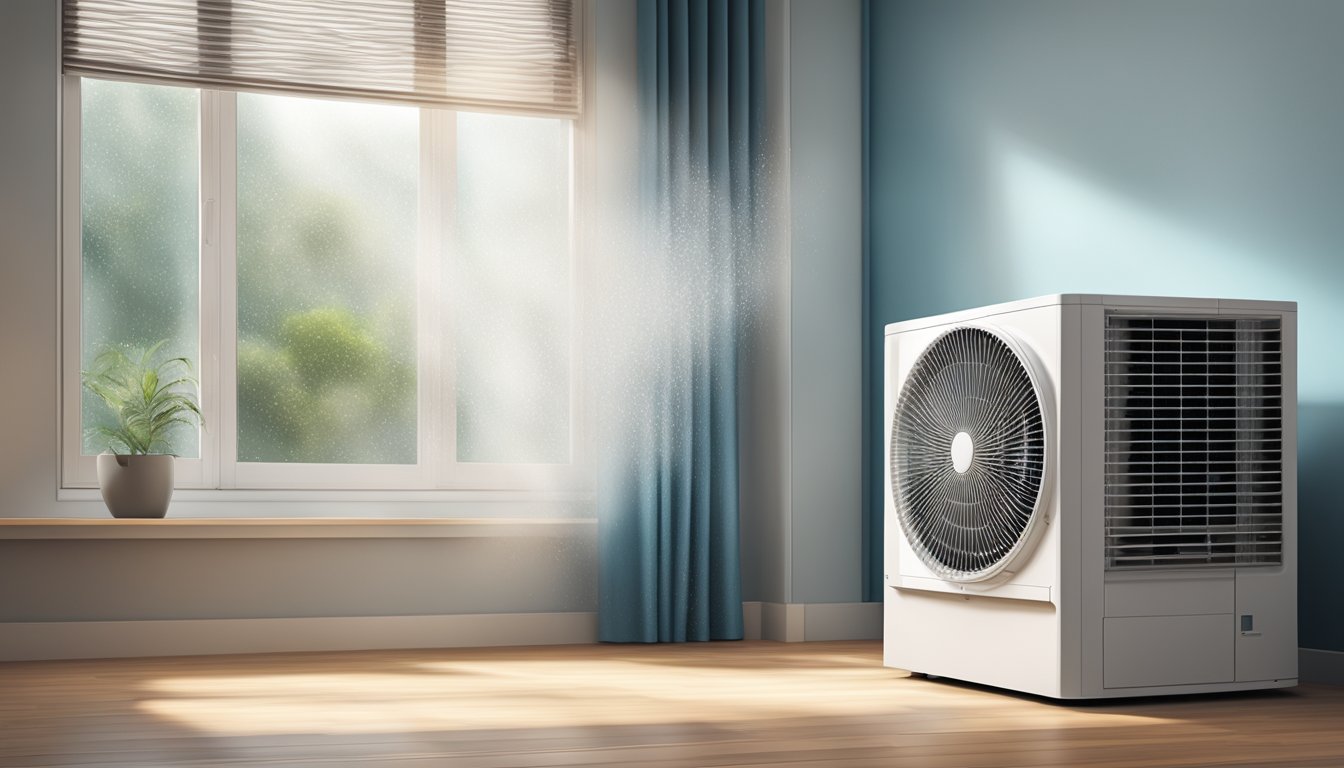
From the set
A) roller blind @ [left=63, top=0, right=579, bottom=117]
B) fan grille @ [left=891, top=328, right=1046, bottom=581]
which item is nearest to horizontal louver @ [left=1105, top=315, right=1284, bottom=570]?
fan grille @ [left=891, top=328, right=1046, bottom=581]

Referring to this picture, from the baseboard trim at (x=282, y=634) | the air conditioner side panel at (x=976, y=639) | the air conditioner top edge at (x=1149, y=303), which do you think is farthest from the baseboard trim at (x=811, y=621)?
the air conditioner top edge at (x=1149, y=303)

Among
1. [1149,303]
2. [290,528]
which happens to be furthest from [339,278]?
[1149,303]

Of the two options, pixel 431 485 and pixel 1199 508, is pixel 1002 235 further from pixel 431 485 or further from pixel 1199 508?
pixel 431 485

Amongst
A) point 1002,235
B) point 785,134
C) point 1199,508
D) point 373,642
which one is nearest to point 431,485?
point 373,642

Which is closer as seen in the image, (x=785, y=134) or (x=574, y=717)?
(x=574, y=717)

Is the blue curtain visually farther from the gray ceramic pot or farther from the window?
the gray ceramic pot

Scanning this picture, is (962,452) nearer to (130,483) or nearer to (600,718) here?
(600,718)

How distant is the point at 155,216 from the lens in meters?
3.76

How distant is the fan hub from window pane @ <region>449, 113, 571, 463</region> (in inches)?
59.9

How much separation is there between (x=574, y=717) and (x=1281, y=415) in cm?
144

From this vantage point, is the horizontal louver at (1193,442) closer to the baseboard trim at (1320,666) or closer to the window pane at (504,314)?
the baseboard trim at (1320,666)

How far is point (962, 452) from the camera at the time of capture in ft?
8.97

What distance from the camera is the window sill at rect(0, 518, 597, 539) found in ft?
11.0

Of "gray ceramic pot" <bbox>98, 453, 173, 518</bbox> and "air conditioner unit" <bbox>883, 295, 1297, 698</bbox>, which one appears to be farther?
"gray ceramic pot" <bbox>98, 453, 173, 518</bbox>
